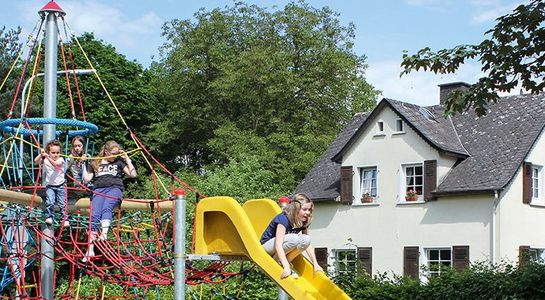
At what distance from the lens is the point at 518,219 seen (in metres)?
29.8

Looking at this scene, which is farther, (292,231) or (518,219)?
(518,219)

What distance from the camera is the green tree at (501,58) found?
42.9 feet

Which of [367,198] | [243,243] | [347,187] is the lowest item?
[243,243]

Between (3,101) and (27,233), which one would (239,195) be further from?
(27,233)

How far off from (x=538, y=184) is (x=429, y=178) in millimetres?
3484

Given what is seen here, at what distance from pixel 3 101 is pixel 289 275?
23.5 meters

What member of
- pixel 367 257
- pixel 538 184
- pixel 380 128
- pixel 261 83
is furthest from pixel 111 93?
pixel 538 184

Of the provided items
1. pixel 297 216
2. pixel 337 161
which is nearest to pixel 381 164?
pixel 337 161

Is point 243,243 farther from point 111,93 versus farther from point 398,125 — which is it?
point 111,93

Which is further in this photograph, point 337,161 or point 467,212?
point 337,161

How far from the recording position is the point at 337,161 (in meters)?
33.3

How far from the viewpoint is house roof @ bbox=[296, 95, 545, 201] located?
29906 millimetres

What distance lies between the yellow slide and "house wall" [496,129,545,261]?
18876 mm

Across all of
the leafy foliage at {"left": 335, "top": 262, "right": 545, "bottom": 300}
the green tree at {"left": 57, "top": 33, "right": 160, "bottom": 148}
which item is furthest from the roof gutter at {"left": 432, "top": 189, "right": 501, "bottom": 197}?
the green tree at {"left": 57, "top": 33, "right": 160, "bottom": 148}
